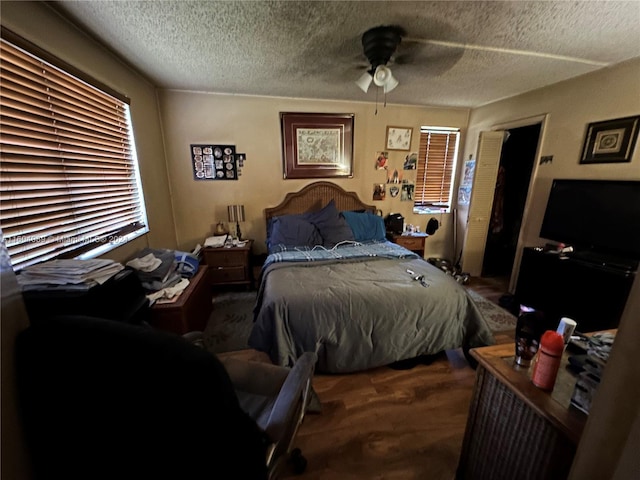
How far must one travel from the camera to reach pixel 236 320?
2527mm

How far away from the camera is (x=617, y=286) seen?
76.0 inches

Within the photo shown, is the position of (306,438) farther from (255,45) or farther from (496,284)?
(496,284)

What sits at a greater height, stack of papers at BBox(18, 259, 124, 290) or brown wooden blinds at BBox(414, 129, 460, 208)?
brown wooden blinds at BBox(414, 129, 460, 208)

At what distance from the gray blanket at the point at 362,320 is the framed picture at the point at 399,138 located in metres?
2.26

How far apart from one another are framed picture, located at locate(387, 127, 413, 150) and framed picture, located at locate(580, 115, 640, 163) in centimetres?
181

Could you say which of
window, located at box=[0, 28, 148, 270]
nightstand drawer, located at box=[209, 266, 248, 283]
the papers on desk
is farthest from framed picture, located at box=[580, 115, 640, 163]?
window, located at box=[0, 28, 148, 270]

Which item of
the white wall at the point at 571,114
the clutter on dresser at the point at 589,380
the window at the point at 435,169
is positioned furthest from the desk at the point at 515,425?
the window at the point at 435,169

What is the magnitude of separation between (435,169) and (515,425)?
3677mm

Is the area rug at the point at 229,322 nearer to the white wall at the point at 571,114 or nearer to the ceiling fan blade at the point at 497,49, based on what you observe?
the ceiling fan blade at the point at 497,49

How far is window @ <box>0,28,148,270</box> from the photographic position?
1.25m

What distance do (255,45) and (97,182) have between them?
156 cm

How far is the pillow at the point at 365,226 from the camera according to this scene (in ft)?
10.2

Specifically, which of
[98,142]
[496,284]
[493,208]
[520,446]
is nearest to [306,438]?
[520,446]

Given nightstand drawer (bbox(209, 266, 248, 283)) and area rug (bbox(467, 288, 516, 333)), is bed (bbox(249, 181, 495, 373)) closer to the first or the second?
area rug (bbox(467, 288, 516, 333))
